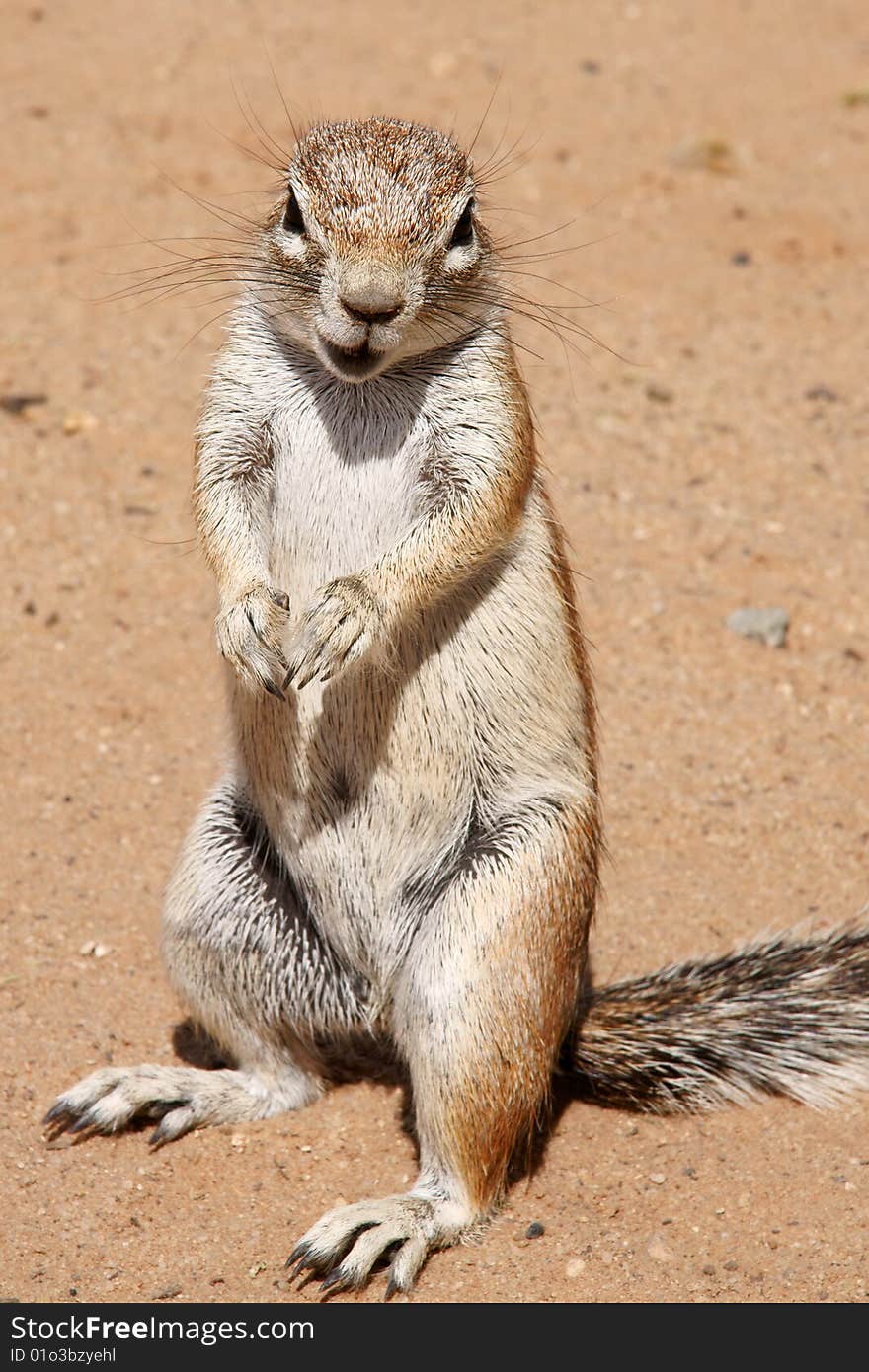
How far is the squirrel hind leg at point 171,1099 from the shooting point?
4.50 meters

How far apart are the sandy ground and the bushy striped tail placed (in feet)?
0.35

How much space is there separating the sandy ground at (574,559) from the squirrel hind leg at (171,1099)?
0.21ft

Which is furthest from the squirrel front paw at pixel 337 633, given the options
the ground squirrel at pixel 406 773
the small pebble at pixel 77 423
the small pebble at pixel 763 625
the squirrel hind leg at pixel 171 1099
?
the small pebble at pixel 77 423

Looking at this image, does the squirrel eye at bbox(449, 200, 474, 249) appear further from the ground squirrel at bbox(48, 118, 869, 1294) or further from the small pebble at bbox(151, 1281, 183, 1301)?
the small pebble at bbox(151, 1281, 183, 1301)

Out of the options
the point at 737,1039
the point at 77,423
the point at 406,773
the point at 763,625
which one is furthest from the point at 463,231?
the point at 77,423

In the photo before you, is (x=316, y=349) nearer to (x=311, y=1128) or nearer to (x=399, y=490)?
(x=399, y=490)

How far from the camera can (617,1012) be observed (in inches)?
185

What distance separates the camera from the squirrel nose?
384cm

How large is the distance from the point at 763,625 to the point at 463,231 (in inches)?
117

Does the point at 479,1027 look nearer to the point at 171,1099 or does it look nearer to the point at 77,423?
the point at 171,1099

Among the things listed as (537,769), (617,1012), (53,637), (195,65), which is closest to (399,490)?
(537,769)

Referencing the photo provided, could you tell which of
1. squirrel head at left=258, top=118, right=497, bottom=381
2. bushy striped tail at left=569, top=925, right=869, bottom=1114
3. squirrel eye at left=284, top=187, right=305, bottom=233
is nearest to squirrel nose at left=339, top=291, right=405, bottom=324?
squirrel head at left=258, top=118, right=497, bottom=381

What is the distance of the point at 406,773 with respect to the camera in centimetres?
443
